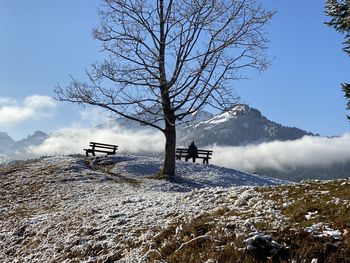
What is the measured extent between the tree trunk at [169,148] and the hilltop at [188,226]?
9210mm

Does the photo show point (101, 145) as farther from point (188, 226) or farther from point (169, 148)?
point (188, 226)

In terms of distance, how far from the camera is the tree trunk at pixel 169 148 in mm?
30906

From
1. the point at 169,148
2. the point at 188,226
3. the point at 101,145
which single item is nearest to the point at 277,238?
the point at 188,226

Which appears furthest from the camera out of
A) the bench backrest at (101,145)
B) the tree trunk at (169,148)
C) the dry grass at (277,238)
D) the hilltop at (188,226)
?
the bench backrest at (101,145)

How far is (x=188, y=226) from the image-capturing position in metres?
11.0

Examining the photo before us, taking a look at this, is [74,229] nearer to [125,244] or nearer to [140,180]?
[125,244]

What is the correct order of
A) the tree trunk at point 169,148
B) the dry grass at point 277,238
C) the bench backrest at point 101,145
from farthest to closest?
the bench backrest at point 101,145
the tree trunk at point 169,148
the dry grass at point 277,238

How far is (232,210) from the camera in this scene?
12.2 meters

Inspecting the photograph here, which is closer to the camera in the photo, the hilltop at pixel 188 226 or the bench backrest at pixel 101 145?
the hilltop at pixel 188 226

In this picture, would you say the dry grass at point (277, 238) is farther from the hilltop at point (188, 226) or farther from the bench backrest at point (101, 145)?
the bench backrest at point (101, 145)

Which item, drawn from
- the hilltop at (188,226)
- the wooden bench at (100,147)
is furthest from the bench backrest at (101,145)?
the hilltop at (188,226)

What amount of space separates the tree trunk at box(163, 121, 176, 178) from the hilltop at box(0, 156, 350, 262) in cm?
921

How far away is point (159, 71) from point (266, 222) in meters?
20.6

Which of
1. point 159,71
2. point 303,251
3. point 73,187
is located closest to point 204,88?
point 159,71
